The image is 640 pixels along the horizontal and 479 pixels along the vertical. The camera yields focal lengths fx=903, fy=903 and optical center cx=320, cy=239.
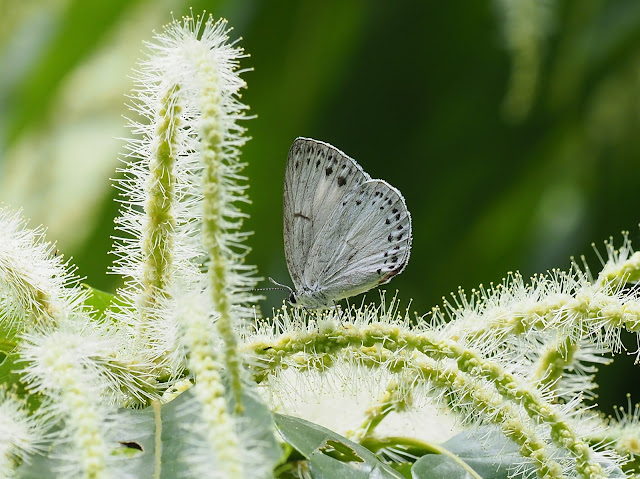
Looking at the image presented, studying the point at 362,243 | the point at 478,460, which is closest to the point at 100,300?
the point at 362,243

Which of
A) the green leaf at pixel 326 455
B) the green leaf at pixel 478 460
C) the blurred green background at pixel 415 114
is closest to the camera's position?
the green leaf at pixel 326 455

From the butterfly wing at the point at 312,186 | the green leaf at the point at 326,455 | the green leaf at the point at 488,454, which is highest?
the butterfly wing at the point at 312,186

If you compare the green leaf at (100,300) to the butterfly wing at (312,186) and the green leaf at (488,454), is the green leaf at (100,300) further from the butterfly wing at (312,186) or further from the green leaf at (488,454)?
the green leaf at (488,454)

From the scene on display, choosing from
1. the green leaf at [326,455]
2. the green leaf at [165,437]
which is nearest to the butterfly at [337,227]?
the green leaf at [326,455]

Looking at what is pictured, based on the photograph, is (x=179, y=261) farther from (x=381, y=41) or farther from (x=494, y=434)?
(x=381, y=41)

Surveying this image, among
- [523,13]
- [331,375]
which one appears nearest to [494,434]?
[331,375]

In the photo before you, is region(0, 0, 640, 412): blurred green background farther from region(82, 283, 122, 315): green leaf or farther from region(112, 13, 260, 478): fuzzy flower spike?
region(112, 13, 260, 478): fuzzy flower spike

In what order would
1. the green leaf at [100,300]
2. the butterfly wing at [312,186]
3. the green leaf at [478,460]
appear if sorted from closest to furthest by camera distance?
1. the green leaf at [478,460]
2. the green leaf at [100,300]
3. the butterfly wing at [312,186]
